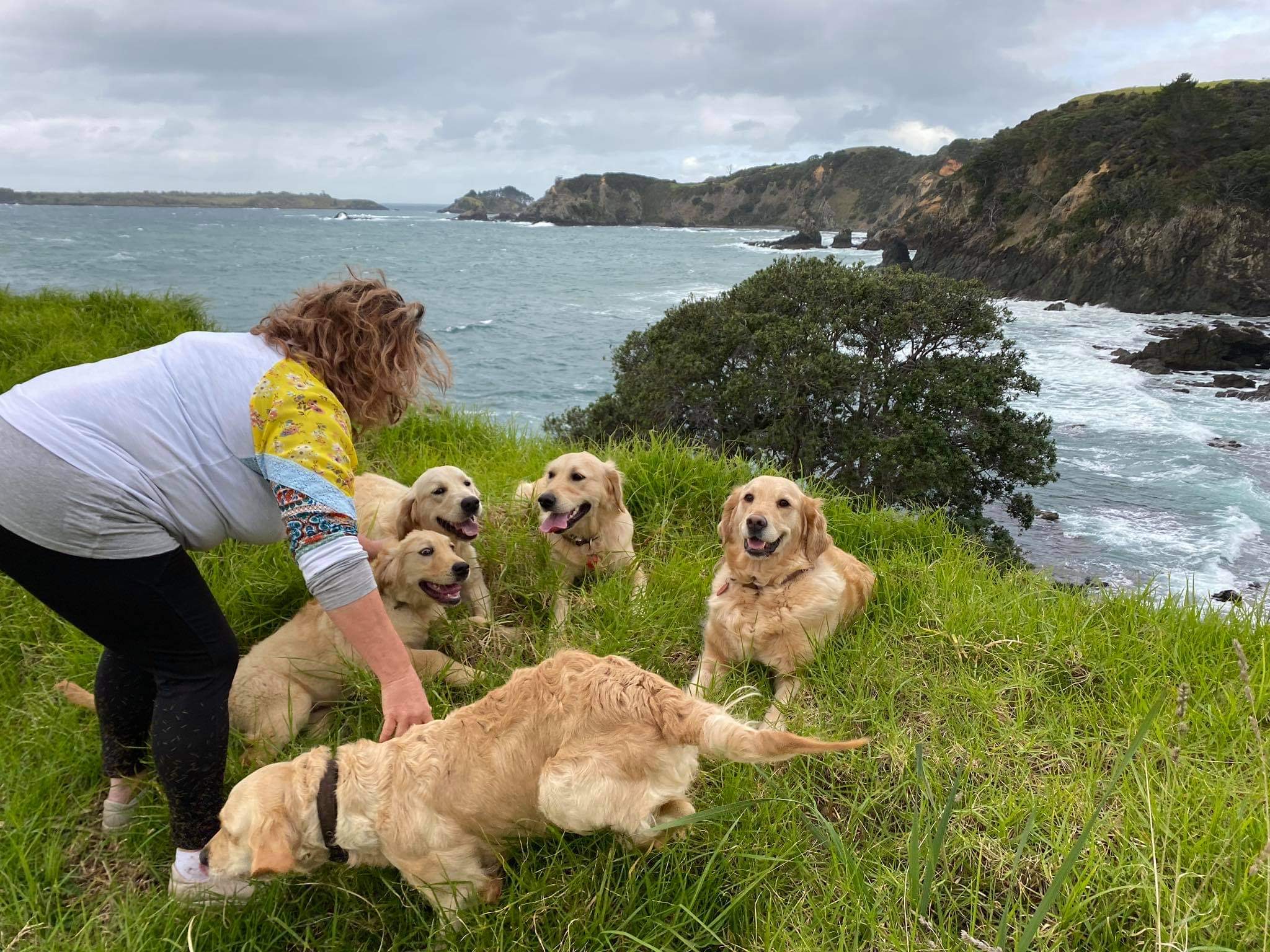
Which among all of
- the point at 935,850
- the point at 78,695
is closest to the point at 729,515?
the point at 935,850

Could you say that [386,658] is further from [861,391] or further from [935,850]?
[861,391]

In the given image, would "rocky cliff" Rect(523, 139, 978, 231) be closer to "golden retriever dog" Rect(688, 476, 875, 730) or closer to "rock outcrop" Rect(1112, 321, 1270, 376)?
"rock outcrop" Rect(1112, 321, 1270, 376)

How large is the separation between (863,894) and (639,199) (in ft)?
470

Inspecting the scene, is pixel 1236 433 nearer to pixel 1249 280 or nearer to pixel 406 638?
pixel 1249 280

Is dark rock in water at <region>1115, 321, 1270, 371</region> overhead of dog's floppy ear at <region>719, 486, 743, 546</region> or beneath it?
beneath

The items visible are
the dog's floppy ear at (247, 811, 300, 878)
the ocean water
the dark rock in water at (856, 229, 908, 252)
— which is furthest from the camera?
the dark rock in water at (856, 229, 908, 252)

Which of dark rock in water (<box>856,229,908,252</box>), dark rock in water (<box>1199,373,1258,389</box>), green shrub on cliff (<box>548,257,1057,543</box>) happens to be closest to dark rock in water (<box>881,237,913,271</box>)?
dark rock in water (<box>856,229,908,252</box>)

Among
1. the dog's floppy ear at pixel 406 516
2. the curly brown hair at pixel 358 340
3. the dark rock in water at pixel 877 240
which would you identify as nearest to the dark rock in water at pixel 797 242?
the dark rock in water at pixel 877 240

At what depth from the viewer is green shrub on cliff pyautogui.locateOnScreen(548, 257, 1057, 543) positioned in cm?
1091

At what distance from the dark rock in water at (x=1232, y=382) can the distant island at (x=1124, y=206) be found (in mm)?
10728

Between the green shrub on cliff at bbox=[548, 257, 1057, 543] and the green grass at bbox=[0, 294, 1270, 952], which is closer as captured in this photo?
the green grass at bbox=[0, 294, 1270, 952]

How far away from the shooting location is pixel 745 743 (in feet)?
6.38

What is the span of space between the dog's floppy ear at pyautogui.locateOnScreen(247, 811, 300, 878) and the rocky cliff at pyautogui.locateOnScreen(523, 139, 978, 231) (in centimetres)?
8248

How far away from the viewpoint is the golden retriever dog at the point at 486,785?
210cm
